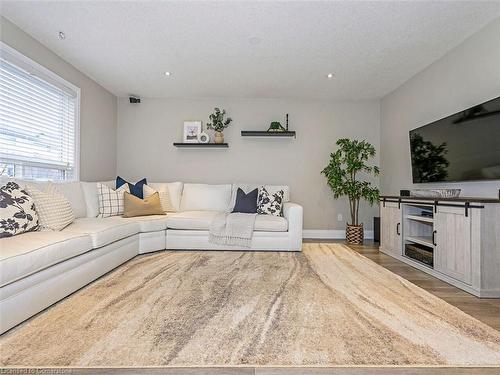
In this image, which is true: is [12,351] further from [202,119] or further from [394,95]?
[394,95]

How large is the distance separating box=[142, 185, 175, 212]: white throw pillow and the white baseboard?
7.74 feet

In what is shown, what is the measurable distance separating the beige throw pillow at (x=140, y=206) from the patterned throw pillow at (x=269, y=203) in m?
1.38

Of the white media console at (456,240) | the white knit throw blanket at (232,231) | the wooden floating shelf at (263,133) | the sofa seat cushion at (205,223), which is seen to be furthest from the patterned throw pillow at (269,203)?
the white media console at (456,240)

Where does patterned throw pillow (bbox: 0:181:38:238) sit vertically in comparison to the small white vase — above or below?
below

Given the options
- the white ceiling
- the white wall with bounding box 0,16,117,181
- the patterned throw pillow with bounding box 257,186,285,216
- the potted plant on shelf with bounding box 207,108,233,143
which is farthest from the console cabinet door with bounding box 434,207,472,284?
the white wall with bounding box 0,16,117,181

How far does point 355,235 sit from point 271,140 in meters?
2.14

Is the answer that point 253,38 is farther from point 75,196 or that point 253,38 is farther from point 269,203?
point 75,196

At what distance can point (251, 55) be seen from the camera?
3.49 m

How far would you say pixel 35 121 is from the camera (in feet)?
10.9

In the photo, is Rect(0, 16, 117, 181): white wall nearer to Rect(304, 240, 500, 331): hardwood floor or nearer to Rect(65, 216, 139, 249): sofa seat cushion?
Rect(65, 216, 139, 249): sofa seat cushion

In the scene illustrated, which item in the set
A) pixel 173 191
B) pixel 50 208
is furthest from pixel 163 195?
pixel 50 208

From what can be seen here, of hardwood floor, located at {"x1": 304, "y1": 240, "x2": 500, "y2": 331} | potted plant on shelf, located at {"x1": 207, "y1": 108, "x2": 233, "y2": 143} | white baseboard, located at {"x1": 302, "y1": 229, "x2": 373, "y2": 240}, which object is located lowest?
hardwood floor, located at {"x1": 304, "y1": 240, "x2": 500, "y2": 331}

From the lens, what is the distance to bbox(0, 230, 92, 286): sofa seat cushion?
5.42 ft

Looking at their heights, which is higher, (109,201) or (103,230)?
(109,201)
